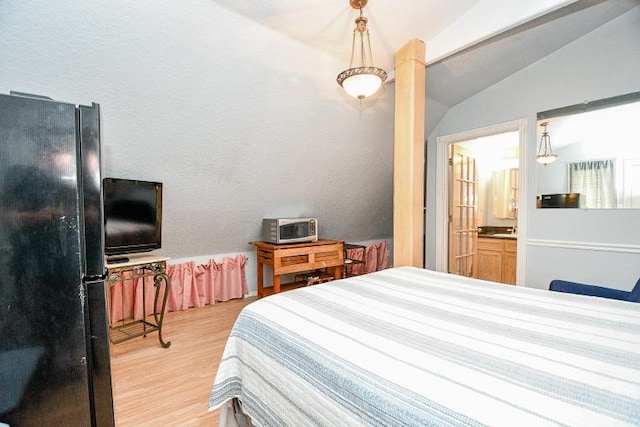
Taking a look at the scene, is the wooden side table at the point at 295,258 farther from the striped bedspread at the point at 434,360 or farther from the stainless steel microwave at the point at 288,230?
the striped bedspread at the point at 434,360

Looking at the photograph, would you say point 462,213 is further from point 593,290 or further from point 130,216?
point 130,216

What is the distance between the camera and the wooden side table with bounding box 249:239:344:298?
3164mm

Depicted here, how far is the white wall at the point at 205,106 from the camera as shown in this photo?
1689mm

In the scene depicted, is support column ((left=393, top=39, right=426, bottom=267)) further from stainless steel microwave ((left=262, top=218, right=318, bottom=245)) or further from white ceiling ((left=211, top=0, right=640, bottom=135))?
stainless steel microwave ((left=262, top=218, right=318, bottom=245))

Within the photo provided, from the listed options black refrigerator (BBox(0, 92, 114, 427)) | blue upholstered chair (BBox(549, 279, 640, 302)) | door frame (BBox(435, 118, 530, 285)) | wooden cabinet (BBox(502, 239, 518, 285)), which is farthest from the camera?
wooden cabinet (BBox(502, 239, 518, 285))

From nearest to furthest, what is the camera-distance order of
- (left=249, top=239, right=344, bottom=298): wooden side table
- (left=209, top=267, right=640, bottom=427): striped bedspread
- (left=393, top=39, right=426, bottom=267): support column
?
(left=209, top=267, right=640, bottom=427): striped bedspread, (left=393, top=39, right=426, bottom=267): support column, (left=249, top=239, right=344, bottom=298): wooden side table

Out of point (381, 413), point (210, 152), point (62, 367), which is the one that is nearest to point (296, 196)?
point (210, 152)

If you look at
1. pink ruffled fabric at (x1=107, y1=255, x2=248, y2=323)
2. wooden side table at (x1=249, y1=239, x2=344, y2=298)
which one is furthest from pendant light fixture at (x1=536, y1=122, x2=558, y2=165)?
pink ruffled fabric at (x1=107, y1=255, x2=248, y2=323)

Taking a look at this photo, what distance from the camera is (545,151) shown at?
2840 millimetres

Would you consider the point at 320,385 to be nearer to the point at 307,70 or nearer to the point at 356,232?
the point at 307,70

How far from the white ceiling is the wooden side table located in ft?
6.29

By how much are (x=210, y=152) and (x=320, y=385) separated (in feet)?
7.35

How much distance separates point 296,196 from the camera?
11.5 ft

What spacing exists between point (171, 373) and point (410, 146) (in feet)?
7.88
